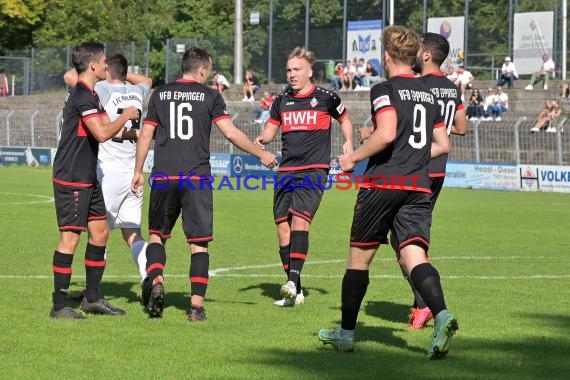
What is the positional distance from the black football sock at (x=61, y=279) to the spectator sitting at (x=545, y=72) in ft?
113

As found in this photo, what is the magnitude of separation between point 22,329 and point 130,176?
8.08ft

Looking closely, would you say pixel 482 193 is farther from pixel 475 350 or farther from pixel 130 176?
pixel 475 350

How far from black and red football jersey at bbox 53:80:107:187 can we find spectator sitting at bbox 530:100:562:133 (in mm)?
25687

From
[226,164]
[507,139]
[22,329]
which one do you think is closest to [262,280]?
[22,329]

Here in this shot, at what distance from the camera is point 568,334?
8945 millimetres

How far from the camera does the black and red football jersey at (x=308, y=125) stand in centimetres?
1140

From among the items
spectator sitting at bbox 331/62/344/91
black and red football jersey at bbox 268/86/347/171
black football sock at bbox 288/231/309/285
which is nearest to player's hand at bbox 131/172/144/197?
black football sock at bbox 288/231/309/285

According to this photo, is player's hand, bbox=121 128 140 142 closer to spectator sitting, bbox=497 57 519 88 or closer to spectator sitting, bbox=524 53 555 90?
spectator sitting, bbox=524 53 555 90

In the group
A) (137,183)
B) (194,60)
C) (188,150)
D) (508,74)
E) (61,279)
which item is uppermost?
(508,74)

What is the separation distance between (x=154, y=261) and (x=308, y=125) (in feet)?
7.82

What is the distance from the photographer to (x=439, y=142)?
8711mm

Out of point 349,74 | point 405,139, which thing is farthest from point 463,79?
point 405,139

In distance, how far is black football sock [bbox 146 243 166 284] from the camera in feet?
32.1

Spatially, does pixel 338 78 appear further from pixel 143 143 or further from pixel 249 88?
pixel 143 143
